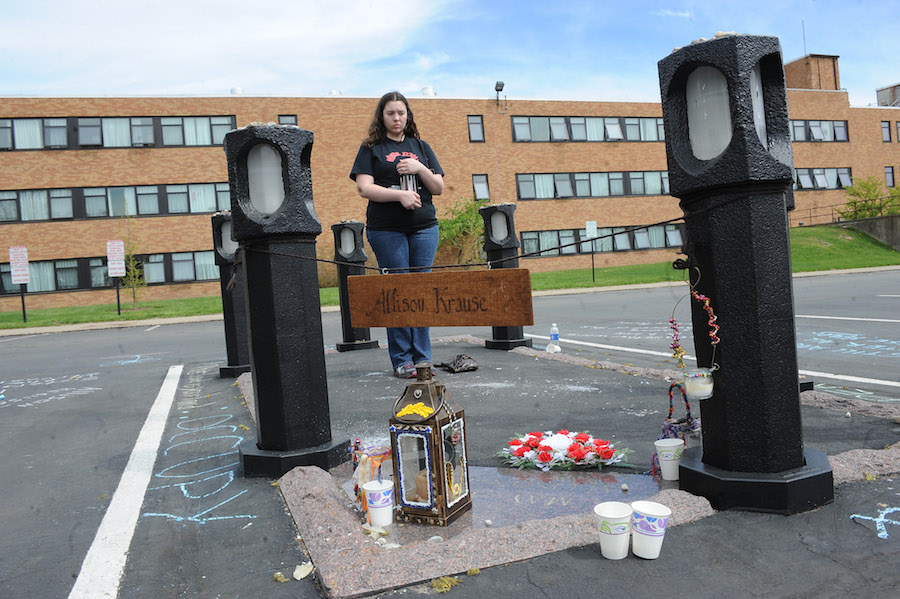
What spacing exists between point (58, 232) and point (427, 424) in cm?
3641

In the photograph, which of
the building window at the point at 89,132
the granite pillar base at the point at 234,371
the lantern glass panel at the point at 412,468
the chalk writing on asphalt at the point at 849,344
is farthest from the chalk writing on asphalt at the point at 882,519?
the building window at the point at 89,132

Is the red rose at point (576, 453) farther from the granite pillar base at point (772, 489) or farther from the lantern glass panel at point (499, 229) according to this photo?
the lantern glass panel at point (499, 229)

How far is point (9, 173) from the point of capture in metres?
32.7

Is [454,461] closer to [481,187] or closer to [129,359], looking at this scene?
[129,359]


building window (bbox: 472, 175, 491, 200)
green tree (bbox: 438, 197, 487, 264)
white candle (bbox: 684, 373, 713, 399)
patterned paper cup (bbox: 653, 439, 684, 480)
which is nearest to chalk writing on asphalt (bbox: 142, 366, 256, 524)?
patterned paper cup (bbox: 653, 439, 684, 480)

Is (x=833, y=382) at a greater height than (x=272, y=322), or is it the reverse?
(x=272, y=322)

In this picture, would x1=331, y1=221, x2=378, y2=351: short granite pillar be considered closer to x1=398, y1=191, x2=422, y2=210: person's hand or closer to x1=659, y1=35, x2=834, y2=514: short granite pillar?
x1=398, y1=191, x2=422, y2=210: person's hand

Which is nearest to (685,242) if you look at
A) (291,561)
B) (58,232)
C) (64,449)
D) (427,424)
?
(427,424)

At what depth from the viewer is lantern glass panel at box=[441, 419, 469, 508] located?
9.70ft

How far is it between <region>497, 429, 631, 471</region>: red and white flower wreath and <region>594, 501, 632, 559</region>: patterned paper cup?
111cm

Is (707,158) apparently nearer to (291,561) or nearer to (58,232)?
(291,561)

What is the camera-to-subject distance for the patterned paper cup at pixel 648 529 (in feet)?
8.10

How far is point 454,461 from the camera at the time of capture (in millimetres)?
3057

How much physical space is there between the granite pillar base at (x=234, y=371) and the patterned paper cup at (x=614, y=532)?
6205 mm
